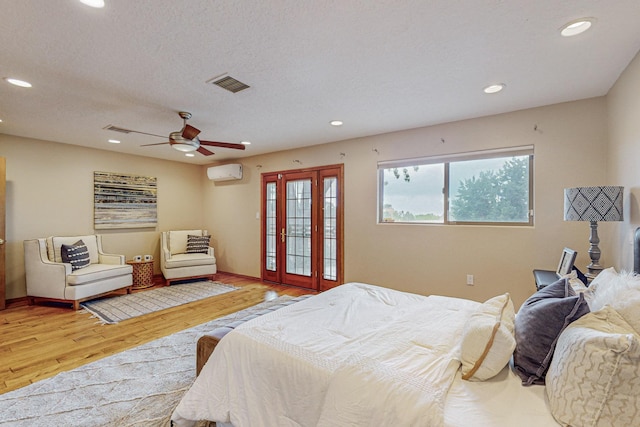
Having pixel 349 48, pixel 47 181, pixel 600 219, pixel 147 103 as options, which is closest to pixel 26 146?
pixel 47 181

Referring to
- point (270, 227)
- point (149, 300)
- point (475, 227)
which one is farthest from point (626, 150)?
point (149, 300)

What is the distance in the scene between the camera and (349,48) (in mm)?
2043

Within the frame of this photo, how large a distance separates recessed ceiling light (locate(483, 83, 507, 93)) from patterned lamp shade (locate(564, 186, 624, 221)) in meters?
1.11

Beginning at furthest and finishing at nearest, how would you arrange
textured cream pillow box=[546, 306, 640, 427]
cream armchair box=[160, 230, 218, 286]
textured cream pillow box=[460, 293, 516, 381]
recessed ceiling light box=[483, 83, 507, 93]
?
cream armchair box=[160, 230, 218, 286]
recessed ceiling light box=[483, 83, 507, 93]
textured cream pillow box=[460, 293, 516, 381]
textured cream pillow box=[546, 306, 640, 427]

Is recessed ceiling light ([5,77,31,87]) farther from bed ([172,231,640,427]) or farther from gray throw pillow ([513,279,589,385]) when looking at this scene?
gray throw pillow ([513,279,589,385])

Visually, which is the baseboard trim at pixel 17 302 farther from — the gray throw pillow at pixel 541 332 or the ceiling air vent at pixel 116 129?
the gray throw pillow at pixel 541 332

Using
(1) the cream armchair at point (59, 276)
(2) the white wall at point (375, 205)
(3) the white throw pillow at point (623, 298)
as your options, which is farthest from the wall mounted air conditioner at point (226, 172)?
(3) the white throw pillow at point (623, 298)

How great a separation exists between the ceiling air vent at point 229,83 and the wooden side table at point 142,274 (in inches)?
155

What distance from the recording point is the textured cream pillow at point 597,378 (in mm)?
882

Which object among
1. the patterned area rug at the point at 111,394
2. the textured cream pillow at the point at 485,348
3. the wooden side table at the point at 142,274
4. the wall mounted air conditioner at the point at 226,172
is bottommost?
the patterned area rug at the point at 111,394

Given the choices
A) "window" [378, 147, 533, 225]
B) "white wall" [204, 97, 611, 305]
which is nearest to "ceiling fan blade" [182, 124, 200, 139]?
"white wall" [204, 97, 611, 305]

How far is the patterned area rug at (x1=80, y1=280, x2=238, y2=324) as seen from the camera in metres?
3.76

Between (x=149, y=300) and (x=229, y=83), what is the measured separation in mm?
3546

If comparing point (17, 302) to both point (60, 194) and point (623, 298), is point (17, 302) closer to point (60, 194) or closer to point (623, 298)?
point (60, 194)
